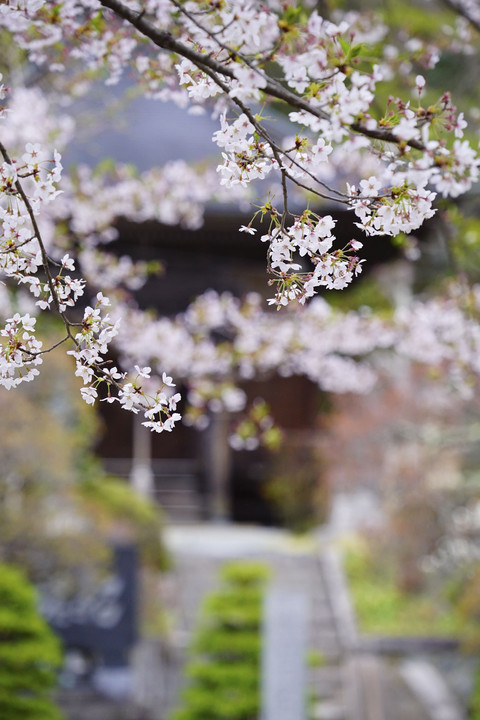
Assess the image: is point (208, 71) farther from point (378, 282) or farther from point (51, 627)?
point (378, 282)

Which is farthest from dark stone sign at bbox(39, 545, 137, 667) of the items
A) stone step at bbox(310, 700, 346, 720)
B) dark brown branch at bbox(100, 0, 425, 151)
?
dark brown branch at bbox(100, 0, 425, 151)

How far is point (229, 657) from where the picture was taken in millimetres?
4723

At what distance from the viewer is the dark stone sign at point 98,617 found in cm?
528

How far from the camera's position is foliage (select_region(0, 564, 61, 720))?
170 inches

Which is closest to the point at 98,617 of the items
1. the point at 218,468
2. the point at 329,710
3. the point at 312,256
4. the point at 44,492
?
the point at 44,492

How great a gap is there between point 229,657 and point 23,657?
1.18 meters

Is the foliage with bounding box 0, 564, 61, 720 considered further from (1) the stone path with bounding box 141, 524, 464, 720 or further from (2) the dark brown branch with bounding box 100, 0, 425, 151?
(2) the dark brown branch with bounding box 100, 0, 425, 151

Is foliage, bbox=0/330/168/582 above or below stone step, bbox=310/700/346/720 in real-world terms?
above

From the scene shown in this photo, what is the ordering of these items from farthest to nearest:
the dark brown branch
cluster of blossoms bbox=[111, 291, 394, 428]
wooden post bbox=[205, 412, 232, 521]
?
wooden post bbox=[205, 412, 232, 521] < cluster of blossoms bbox=[111, 291, 394, 428] < the dark brown branch

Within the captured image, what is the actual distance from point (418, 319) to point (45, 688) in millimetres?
2894

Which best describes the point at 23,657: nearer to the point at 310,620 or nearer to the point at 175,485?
the point at 310,620

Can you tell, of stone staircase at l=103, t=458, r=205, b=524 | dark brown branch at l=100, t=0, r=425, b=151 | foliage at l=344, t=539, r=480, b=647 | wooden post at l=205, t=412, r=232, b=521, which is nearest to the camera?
dark brown branch at l=100, t=0, r=425, b=151

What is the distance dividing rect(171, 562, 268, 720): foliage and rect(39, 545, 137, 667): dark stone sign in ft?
2.21

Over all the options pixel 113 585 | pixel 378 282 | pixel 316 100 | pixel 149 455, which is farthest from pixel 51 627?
pixel 378 282
